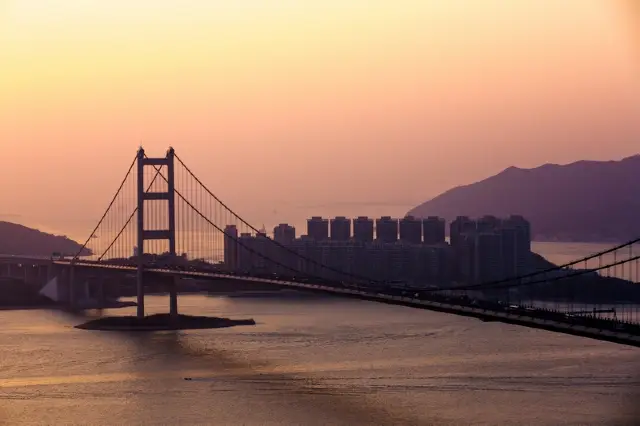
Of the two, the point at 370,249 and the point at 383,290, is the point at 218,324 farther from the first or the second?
the point at 370,249

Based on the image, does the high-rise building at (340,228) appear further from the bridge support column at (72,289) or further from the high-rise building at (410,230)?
the bridge support column at (72,289)

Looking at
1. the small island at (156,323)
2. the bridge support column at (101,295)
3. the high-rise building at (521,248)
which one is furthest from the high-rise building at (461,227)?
the small island at (156,323)

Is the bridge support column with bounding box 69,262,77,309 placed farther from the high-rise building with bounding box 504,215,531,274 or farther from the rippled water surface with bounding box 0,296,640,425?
the high-rise building with bounding box 504,215,531,274

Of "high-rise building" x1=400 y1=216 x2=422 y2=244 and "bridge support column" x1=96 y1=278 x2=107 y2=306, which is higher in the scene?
"high-rise building" x1=400 y1=216 x2=422 y2=244

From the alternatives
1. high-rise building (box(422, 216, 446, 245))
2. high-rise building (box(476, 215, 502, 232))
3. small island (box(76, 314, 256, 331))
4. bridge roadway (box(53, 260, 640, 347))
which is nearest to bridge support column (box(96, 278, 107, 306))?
small island (box(76, 314, 256, 331))

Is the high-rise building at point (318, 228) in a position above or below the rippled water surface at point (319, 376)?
above

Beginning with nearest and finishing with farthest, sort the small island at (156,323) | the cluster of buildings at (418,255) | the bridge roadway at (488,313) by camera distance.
Answer: 1. the bridge roadway at (488,313)
2. the small island at (156,323)
3. the cluster of buildings at (418,255)

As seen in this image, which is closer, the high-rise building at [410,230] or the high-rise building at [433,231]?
the high-rise building at [433,231]
